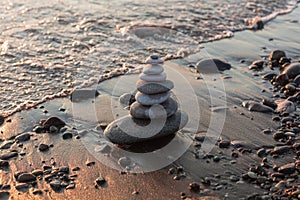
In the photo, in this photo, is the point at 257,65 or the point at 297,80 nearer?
the point at 297,80

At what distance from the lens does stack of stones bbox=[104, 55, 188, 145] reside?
521 cm

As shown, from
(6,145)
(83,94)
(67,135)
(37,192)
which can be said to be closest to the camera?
(37,192)

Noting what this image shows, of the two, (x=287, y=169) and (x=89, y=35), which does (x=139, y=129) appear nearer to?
(x=287, y=169)

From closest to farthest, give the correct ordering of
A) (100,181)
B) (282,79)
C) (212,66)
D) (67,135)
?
(100,181) → (67,135) → (282,79) → (212,66)

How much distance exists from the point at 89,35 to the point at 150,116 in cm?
511

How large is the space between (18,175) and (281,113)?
3809mm

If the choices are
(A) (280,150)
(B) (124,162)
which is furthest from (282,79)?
(B) (124,162)

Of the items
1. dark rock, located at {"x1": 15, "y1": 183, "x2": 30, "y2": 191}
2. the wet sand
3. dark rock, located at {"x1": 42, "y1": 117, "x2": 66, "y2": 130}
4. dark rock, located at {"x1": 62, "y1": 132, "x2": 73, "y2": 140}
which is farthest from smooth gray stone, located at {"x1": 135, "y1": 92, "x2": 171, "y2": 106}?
dark rock, located at {"x1": 15, "y1": 183, "x2": 30, "y2": 191}

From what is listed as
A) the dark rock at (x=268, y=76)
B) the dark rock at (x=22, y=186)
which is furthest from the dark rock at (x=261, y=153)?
the dark rock at (x=22, y=186)

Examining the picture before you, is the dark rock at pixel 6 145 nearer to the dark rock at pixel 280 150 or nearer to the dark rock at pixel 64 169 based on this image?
the dark rock at pixel 64 169

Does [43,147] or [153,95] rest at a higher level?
[153,95]

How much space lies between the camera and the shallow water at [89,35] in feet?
24.3

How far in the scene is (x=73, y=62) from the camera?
324 inches

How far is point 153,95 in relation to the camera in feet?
17.8
